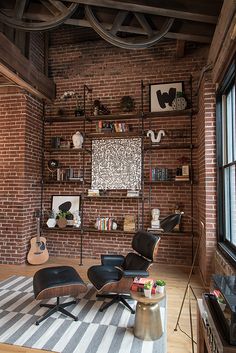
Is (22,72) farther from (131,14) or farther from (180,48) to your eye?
(180,48)

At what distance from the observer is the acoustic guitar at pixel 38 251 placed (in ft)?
14.3

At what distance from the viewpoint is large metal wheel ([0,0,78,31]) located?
317 centimetres

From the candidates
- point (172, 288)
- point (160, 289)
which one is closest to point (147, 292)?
point (160, 289)

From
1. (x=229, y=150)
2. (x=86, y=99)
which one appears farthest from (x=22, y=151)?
(x=229, y=150)

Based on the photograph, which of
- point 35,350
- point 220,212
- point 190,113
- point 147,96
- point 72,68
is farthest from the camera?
point 72,68

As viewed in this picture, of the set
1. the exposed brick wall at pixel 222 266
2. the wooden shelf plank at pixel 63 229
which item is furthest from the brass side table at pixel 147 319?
the wooden shelf plank at pixel 63 229

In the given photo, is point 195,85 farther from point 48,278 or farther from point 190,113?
point 48,278

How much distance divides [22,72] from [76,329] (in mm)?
3612

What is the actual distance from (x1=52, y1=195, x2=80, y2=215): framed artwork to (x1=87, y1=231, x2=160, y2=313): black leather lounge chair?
67.2 inches

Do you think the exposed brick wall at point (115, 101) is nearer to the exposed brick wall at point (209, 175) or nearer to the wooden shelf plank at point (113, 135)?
the wooden shelf plank at point (113, 135)

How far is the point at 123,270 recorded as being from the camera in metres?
2.79

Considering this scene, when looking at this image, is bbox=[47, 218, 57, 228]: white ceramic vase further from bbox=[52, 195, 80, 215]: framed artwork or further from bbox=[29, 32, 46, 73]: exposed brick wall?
bbox=[29, 32, 46, 73]: exposed brick wall

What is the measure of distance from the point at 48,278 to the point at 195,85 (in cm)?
385

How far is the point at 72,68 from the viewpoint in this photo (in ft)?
16.3
